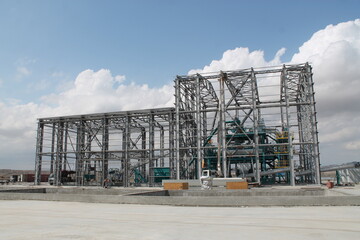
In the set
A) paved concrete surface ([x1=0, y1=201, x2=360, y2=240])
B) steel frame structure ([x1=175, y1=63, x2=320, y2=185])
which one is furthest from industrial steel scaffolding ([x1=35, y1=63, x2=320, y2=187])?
paved concrete surface ([x1=0, y1=201, x2=360, y2=240])

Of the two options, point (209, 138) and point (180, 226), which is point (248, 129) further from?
point (180, 226)

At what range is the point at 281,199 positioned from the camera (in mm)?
16594

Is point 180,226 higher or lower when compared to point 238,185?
higher

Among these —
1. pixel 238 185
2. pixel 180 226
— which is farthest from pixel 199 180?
pixel 180 226

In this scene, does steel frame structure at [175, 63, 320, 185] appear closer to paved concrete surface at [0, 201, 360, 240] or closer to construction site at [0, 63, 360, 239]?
construction site at [0, 63, 360, 239]

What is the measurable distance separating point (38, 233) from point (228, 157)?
1467 inches

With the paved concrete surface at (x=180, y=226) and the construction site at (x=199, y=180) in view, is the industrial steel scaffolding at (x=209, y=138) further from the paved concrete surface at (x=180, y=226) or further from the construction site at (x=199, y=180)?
the paved concrete surface at (x=180, y=226)

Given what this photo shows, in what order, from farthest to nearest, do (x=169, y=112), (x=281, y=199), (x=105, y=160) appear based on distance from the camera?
(x=105, y=160), (x=169, y=112), (x=281, y=199)

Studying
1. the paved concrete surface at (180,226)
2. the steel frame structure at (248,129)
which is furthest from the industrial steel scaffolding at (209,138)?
the paved concrete surface at (180,226)

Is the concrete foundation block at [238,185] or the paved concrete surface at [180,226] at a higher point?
the paved concrete surface at [180,226]

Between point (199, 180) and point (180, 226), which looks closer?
point (180, 226)

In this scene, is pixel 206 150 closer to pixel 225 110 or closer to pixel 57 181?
pixel 225 110

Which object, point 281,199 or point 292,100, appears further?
point 292,100

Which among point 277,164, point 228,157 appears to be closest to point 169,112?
point 228,157
